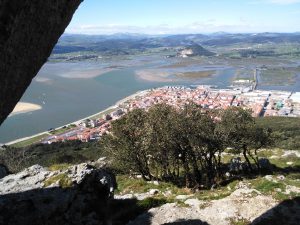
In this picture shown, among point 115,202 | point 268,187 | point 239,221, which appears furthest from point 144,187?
point 239,221

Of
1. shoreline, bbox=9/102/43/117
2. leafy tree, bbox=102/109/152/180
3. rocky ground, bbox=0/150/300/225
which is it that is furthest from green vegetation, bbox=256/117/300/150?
shoreline, bbox=9/102/43/117

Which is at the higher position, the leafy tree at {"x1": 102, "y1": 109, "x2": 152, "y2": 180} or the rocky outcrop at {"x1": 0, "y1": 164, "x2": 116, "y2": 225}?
the rocky outcrop at {"x1": 0, "y1": 164, "x2": 116, "y2": 225}

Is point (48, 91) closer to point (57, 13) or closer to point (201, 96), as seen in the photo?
point (201, 96)

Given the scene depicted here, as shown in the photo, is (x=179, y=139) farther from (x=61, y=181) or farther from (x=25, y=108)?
(x=25, y=108)

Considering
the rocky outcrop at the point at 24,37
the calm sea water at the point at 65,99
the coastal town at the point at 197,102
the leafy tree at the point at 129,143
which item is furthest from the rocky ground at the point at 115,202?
the calm sea water at the point at 65,99

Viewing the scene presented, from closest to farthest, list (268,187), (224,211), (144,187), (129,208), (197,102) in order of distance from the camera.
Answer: (224,211)
(129,208)
(268,187)
(144,187)
(197,102)

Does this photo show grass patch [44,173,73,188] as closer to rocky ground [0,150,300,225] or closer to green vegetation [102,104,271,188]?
rocky ground [0,150,300,225]
